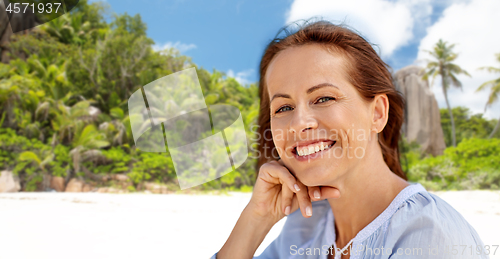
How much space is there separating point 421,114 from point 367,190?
22.4 meters

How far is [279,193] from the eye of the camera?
5.53ft

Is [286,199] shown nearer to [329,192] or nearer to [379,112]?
[329,192]

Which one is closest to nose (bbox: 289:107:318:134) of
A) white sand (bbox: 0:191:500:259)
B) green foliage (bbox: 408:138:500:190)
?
white sand (bbox: 0:191:500:259)

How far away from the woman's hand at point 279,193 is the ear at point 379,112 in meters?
0.36

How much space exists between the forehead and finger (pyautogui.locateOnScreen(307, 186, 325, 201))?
471mm

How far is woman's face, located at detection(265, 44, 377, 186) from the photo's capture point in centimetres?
130

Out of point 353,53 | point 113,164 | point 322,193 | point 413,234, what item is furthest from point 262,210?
point 113,164

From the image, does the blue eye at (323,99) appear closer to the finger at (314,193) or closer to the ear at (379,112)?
the ear at (379,112)

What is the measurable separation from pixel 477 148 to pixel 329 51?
16622mm

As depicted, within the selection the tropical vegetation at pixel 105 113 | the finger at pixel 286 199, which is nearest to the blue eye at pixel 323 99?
the finger at pixel 286 199

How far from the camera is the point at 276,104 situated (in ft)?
4.70

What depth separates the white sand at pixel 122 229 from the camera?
4699mm

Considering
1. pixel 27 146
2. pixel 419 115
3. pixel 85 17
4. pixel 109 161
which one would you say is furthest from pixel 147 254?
pixel 85 17

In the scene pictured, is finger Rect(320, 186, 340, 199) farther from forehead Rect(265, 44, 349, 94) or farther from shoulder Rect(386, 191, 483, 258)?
forehead Rect(265, 44, 349, 94)
